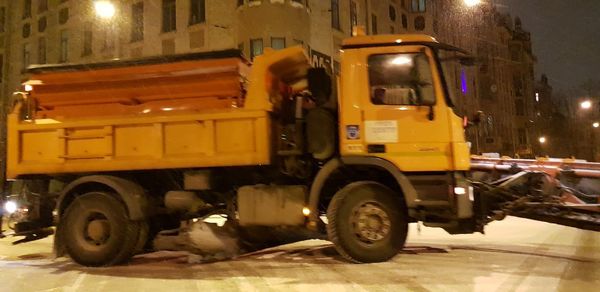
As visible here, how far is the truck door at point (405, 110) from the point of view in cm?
636

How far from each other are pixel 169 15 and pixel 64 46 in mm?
8922

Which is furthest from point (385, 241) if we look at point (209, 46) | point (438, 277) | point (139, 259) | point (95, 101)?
point (209, 46)

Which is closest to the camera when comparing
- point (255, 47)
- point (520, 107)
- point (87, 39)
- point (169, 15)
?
point (255, 47)

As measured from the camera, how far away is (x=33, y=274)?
264 inches

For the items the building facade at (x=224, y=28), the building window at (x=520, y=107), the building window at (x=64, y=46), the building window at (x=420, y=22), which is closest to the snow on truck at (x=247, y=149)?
the building facade at (x=224, y=28)

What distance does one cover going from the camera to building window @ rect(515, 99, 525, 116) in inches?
2021

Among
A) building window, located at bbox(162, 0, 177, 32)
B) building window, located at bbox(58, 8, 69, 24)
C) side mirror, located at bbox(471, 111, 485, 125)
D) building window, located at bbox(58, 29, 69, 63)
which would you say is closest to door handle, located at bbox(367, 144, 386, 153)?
side mirror, located at bbox(471, 111, 485, 125)

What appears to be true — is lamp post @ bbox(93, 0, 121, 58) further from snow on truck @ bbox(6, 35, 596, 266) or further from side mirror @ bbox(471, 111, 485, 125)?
side mirror @ bbox(471, 111, 485, 125)

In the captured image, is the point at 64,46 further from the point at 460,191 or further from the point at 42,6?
the point at 460,191

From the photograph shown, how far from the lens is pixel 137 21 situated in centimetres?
2452

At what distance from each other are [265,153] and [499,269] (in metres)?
3.32

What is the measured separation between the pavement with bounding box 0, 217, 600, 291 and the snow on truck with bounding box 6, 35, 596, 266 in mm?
442

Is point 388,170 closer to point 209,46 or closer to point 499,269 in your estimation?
point 499,269

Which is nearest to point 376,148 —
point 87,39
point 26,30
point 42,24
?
point 87,39
